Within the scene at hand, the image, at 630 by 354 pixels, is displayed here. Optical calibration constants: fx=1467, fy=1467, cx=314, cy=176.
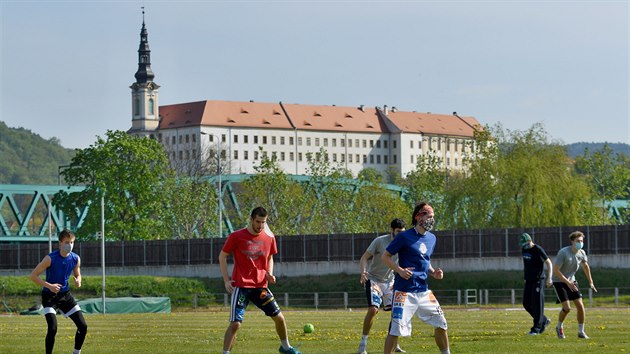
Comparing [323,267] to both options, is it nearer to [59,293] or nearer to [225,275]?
[59,293]

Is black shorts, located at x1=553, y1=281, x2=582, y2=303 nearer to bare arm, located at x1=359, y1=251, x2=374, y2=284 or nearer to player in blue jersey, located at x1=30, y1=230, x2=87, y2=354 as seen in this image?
bare arm, located at x1=359, y1=251, x2=374, y2=284

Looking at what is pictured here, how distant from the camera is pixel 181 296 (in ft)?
221

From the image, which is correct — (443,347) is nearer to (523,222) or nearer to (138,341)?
(138,341)

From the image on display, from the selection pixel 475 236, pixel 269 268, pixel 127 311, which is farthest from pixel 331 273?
pixel 269 268

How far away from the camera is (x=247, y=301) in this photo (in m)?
19.6

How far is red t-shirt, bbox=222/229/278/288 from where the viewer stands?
19.3m

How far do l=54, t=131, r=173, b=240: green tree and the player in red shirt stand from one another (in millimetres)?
69431

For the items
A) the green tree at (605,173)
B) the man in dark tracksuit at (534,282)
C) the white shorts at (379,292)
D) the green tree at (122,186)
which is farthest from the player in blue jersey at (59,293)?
the green tree at (605,173)

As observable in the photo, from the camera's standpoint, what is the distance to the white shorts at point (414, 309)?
58.7 ft

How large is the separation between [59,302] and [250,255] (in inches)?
136

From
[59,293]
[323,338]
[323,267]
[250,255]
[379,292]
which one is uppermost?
[250,255]

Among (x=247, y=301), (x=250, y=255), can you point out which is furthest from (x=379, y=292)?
(x=250, y=255)

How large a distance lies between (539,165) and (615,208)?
4515cm

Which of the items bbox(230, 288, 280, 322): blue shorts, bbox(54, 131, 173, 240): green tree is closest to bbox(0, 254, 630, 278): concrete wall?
bbox(54, 131, 173, 240): green tree
